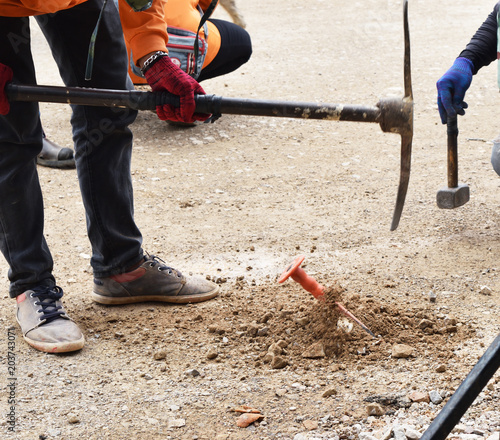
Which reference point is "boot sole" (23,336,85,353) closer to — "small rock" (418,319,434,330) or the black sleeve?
"small rock" (418,319,434,330)

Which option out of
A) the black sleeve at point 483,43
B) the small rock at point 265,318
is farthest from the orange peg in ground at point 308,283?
the black sleeve at point 483,43

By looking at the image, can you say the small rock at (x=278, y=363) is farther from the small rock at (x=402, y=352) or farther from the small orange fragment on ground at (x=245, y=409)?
the small rock at (x=402, y=352)

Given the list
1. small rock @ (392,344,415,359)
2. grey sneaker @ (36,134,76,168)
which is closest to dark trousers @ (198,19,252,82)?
grey sneaker @ (36,134,76,168)

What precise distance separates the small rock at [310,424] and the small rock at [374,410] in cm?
16

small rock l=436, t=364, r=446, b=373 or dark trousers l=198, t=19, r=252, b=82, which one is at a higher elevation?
dark trousers l=198, t=19, r=252, b=82

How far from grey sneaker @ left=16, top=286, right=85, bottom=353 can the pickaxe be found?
730mm

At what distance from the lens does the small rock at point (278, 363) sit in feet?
6.90

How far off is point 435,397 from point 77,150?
147cm

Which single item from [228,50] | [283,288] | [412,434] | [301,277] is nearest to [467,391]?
[412,434]

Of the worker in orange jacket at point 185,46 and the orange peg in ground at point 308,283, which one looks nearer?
the orange peg in ground at point 308,283

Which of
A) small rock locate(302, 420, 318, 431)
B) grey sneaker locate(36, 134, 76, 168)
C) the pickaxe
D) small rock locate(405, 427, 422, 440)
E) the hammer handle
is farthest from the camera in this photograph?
grey sneaker locate(36, 134, 76, 168)

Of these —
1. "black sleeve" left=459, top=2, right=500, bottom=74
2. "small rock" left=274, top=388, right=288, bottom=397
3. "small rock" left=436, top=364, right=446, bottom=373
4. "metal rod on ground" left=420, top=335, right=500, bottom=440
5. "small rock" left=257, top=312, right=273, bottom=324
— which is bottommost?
"small rock" left=274, top=388, right=288, bottom=397

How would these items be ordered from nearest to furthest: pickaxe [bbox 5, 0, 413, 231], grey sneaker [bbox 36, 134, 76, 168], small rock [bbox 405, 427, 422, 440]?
small rock [bbox 405, 427, 422, 440] → pickaxe [bbox 5, 0, 413, 231] → grey sneaker [bbox 36, 134, 76, 168]

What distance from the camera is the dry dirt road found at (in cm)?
191
